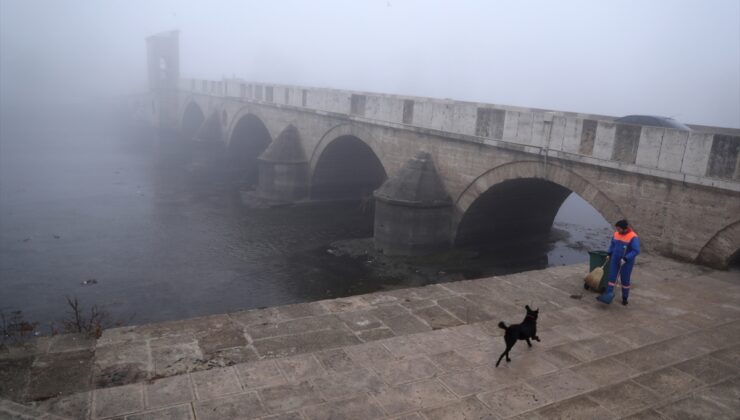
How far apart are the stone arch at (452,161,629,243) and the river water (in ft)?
5.18

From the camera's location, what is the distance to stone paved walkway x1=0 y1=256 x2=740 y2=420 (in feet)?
12.1

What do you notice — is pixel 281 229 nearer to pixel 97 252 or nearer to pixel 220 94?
pixel 97 252

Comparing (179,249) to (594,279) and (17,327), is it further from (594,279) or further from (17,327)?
(594,279)

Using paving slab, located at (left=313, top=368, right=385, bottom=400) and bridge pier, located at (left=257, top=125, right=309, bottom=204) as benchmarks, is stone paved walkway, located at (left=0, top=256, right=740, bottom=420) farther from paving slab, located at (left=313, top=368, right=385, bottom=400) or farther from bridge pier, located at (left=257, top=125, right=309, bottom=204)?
bridge pier, located at (left=257, top=125, right=309, bottom=204)

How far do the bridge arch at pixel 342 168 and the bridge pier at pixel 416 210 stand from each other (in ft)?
16.1

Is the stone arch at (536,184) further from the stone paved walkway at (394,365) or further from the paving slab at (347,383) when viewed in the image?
the paving slab at (347,383)

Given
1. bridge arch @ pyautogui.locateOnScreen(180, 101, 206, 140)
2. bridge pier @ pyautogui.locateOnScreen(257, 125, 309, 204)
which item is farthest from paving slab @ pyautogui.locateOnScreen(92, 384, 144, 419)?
bridge arch @ pyautogui.locateOnScreen(180, 101, 206, 140)

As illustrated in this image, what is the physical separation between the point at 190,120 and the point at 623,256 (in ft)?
126

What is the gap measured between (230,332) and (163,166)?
2426cm

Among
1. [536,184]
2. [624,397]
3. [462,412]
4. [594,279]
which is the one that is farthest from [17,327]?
[536,184]

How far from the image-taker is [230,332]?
4.75 m

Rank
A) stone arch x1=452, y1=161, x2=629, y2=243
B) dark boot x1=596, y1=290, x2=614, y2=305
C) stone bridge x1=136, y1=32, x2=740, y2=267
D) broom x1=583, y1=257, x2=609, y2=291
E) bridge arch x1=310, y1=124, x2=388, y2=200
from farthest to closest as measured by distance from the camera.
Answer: bridge arch x1=310, y1=124, x2=388, y2=200 < stone arch x1=452, y1=161, x2=629, y2=243 < stone bridge x1=136, y1=32, x2=740, y2=267 < broom x1=583, y1=257, x2=609, y2=291 < dark boot x1=596, y1=290, x2=614, y2=305

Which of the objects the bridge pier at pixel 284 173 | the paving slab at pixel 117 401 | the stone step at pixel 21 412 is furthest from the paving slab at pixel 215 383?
the bridge pier at pixel 284 173

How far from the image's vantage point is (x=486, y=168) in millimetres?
11766
